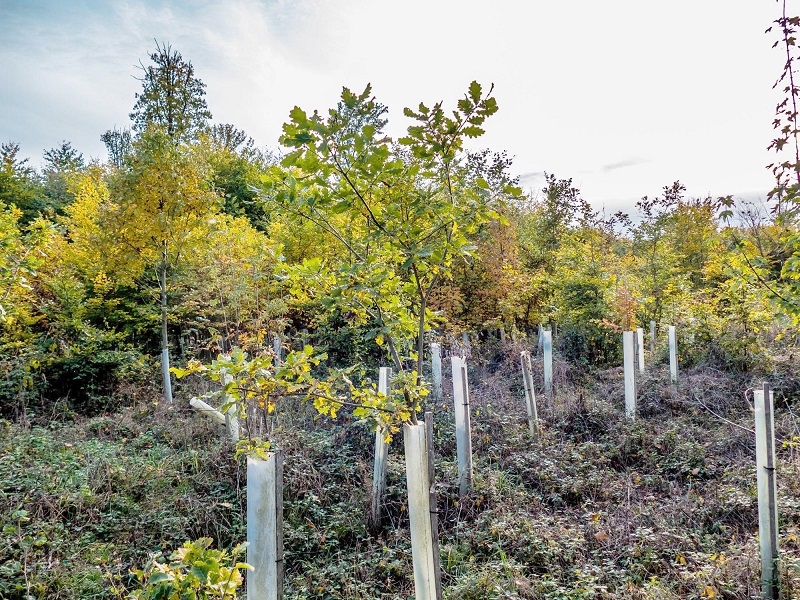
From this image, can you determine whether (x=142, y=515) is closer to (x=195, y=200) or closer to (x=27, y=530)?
(x=27, y=530)

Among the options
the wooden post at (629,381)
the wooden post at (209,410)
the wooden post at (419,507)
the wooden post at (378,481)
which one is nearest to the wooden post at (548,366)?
the wooden post at (629,381)

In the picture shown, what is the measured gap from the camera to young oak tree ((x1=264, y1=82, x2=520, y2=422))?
180 cm

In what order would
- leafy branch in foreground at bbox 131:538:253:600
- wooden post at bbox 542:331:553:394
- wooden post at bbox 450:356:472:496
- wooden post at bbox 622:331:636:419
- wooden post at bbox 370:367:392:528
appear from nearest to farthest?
leafy branch in foreground at bbox 131:538:253:600, wooden post at bbox 370:367:392:528, wooden post at bbox 450:356:472:496, wooden post at bbox 622:331:636:419, wooden post at bbox 542:331:553:394

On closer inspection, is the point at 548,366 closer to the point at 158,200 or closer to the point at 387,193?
the point at 387,193

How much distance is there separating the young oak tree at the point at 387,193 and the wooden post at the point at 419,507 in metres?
0.12

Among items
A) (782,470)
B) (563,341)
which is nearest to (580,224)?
(563,341)

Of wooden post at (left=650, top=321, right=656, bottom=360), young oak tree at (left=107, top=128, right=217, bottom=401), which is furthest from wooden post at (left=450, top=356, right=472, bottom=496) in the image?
wooden post at (left=650, top=321, right=656, bottom=360)

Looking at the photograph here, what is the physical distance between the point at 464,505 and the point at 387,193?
3.21 meters

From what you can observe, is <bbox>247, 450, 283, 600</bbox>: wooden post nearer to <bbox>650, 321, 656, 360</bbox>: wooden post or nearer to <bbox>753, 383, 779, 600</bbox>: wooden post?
<bbox>753, 383, 779, 600</bbox>: wooden post

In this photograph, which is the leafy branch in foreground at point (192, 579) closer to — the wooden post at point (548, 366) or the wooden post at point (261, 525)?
the wooden post at point (261, 525)

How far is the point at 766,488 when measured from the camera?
297 centimetres

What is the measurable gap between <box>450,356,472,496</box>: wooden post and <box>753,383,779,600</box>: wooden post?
221 cm

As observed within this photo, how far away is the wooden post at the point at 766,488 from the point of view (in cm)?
289

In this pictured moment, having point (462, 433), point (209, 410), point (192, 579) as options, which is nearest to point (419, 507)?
point (192, 579)
